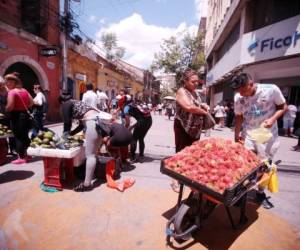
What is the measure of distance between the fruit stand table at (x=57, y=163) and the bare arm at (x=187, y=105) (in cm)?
190

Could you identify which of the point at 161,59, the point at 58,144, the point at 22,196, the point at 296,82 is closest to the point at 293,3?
the point at 296,82

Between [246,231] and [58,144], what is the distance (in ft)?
10.1

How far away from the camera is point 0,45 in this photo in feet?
32.4

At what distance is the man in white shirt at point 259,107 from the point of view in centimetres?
319

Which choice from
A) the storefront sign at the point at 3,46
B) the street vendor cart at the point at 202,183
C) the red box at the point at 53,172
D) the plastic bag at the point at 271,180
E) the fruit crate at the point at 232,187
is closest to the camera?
the fruit crate at the point at 232,187

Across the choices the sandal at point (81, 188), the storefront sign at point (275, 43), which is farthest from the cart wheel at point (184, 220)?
the storefront sign at point (275, 43)

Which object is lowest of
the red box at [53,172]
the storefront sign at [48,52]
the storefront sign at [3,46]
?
the red box at [53,172]

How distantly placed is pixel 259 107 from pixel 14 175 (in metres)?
4.57

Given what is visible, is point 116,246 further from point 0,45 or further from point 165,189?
point 0,45

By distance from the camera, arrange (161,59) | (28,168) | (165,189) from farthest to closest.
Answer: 1. (161,59)
2. (28,168)
3. (165,189)

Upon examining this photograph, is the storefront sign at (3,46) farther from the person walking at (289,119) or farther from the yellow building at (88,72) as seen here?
the person walking at (289,119)

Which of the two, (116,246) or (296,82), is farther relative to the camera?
(296,82)

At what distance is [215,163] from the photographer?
250 cm

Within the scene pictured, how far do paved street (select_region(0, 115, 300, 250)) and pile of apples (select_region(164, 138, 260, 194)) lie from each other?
2.74ft
